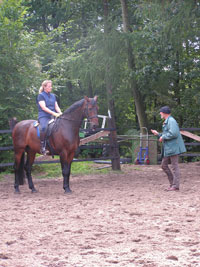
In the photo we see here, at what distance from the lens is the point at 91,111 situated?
7.96 meters

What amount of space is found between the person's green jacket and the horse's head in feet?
4.59

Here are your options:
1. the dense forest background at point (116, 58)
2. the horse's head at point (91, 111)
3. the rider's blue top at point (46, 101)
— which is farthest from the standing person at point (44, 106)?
the dense forest background at point (116, 58)

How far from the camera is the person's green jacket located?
7.63 m

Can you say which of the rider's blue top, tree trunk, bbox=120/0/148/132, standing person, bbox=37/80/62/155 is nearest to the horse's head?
standing person, bbox=37/80/62/155

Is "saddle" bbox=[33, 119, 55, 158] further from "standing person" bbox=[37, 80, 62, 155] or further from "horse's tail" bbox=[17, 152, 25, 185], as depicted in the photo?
"horse's tail" bbox=[17, 152, 25, 185]

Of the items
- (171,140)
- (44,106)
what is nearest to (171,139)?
(171,140)

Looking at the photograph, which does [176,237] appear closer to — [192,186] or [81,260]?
[81,260]

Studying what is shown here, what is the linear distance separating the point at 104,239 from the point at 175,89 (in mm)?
14988

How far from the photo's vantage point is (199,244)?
402cm

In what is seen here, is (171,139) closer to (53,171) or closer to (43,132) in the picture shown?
(43,132)

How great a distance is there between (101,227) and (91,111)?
137 inches

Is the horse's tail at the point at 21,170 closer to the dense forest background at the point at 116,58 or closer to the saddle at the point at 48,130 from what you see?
the saddle at the point at 48,130

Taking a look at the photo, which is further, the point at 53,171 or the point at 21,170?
the point at 53,171

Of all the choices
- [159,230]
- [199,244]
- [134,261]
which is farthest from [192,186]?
[134,261]
